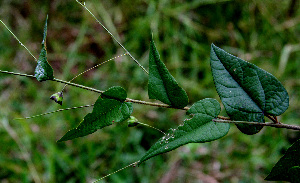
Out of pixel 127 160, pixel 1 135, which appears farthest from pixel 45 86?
pixel 127 160

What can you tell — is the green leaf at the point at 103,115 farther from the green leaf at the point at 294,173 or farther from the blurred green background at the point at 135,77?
the blurred green background at the point at 135,77

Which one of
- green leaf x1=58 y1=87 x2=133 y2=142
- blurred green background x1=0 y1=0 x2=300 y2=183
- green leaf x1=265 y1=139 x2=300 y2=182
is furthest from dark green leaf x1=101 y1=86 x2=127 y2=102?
blurred green background x1=0 y1=0 x2=300 y2=183

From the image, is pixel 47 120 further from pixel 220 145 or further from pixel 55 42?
pixel 220 145

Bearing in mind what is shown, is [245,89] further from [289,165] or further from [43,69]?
[43,69]

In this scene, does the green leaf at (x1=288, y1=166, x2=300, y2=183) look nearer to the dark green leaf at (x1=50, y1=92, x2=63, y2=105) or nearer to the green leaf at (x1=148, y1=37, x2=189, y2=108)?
the green leaf at (x1=148, y1=37, x2=189, y2=108)

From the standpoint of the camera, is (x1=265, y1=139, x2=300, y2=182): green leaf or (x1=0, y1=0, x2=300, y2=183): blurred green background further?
(x1=0, y1=0, x2=300, y2=183): blurred green background

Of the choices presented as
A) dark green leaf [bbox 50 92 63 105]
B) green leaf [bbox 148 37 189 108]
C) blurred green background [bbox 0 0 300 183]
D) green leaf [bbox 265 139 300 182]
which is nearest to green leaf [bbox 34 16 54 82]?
dark green leaf [bbox 50 92 63 105]

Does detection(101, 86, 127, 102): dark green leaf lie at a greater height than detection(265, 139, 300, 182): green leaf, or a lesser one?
greater

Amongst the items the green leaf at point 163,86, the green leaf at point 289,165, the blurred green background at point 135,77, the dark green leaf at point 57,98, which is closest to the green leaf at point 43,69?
the dark green leaf at point 57,98
